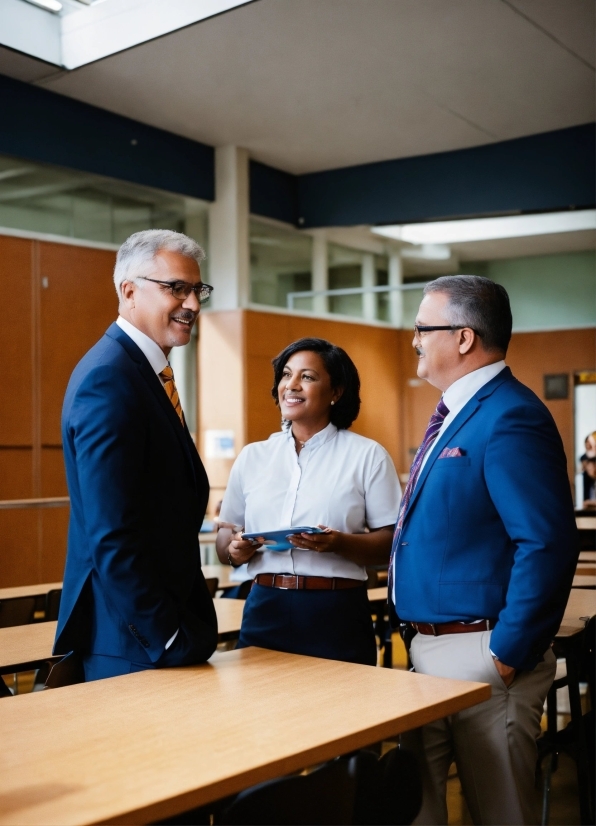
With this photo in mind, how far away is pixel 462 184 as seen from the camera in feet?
32.9

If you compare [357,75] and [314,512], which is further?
[357,75]

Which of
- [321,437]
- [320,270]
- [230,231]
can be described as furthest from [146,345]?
[320,270]

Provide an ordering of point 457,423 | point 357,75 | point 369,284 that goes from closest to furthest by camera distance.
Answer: point 457,423 < point 357,75 < point 369,284

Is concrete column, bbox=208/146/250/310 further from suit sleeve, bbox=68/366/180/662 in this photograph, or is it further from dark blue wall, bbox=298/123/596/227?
suit sleeve, bbox=68/366/180/662

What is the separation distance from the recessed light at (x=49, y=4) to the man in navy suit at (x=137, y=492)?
604 cm

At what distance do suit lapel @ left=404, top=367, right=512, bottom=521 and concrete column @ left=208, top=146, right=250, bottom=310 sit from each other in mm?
7733

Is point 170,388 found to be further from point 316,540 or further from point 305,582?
point 305,582

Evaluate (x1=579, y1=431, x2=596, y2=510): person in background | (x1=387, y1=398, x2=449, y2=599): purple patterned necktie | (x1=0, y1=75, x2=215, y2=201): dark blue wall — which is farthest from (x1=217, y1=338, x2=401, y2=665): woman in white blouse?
(x1=0, y1=75, x2=215, y2=201): dark blue wall

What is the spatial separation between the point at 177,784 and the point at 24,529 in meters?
7.03

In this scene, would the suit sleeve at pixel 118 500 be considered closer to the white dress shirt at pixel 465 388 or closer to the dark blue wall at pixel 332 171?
the white dress shirt at pixel 465 388

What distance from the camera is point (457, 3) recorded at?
6738 mm

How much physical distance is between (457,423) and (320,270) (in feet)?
29.5

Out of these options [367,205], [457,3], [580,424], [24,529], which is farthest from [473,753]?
[580,424]

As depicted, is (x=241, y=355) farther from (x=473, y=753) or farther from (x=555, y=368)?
(x=473, y=753)
